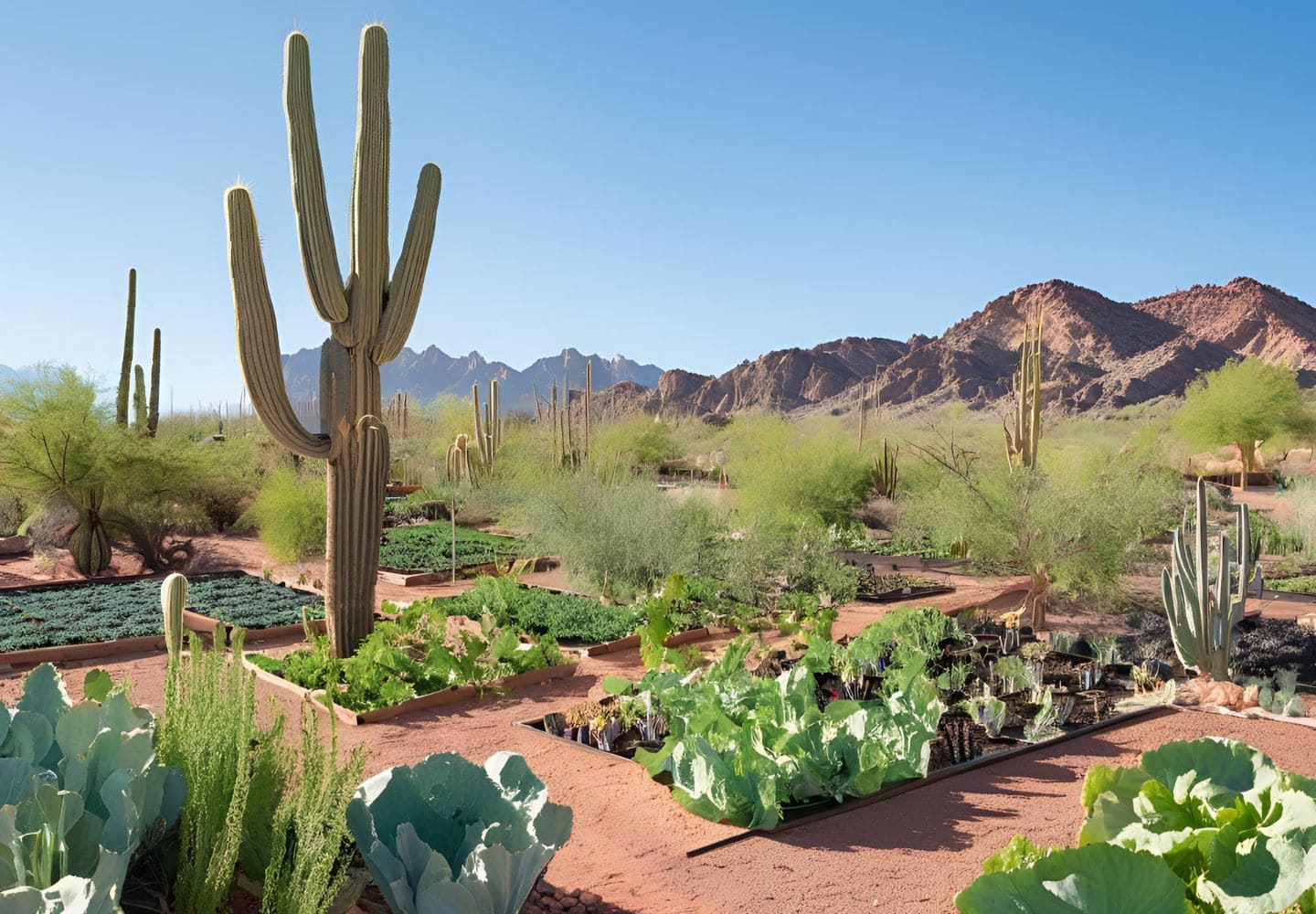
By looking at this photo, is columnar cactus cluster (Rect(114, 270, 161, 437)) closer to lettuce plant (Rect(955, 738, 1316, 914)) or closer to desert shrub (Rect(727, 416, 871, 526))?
desert shrub (Rect(727, 416, 871, 526))

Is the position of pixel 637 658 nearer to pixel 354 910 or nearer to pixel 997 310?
pixel 354 910

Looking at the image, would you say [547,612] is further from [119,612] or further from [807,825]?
[807,825]

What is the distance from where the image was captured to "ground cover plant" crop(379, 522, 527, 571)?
46.1ft

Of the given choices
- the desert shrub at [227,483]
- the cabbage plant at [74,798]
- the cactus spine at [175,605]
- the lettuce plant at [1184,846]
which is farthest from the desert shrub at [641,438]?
the lettuce plant at [1184,846]

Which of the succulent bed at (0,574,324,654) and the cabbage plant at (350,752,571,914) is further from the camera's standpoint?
the succulent bed at (0,574,324,654)

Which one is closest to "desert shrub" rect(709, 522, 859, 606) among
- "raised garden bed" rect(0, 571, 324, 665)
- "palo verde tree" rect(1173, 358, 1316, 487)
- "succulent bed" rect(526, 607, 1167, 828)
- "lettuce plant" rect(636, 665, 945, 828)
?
"succulent bed" rect(526, 607, 1167, 828)

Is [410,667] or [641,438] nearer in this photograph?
[410,667]

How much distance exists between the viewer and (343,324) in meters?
8.00

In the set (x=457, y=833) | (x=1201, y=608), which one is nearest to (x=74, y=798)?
(x=457, y=833)

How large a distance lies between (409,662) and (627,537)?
433cm

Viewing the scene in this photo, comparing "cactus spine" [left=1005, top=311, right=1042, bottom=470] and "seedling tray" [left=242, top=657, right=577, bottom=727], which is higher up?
"cactus spine" [left=1005, top=311, right=1042, bottom=470]

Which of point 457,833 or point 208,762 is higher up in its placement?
point 208,762

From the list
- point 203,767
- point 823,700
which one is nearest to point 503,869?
point 203,767

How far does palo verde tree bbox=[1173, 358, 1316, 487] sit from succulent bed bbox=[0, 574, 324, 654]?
27148 mm
